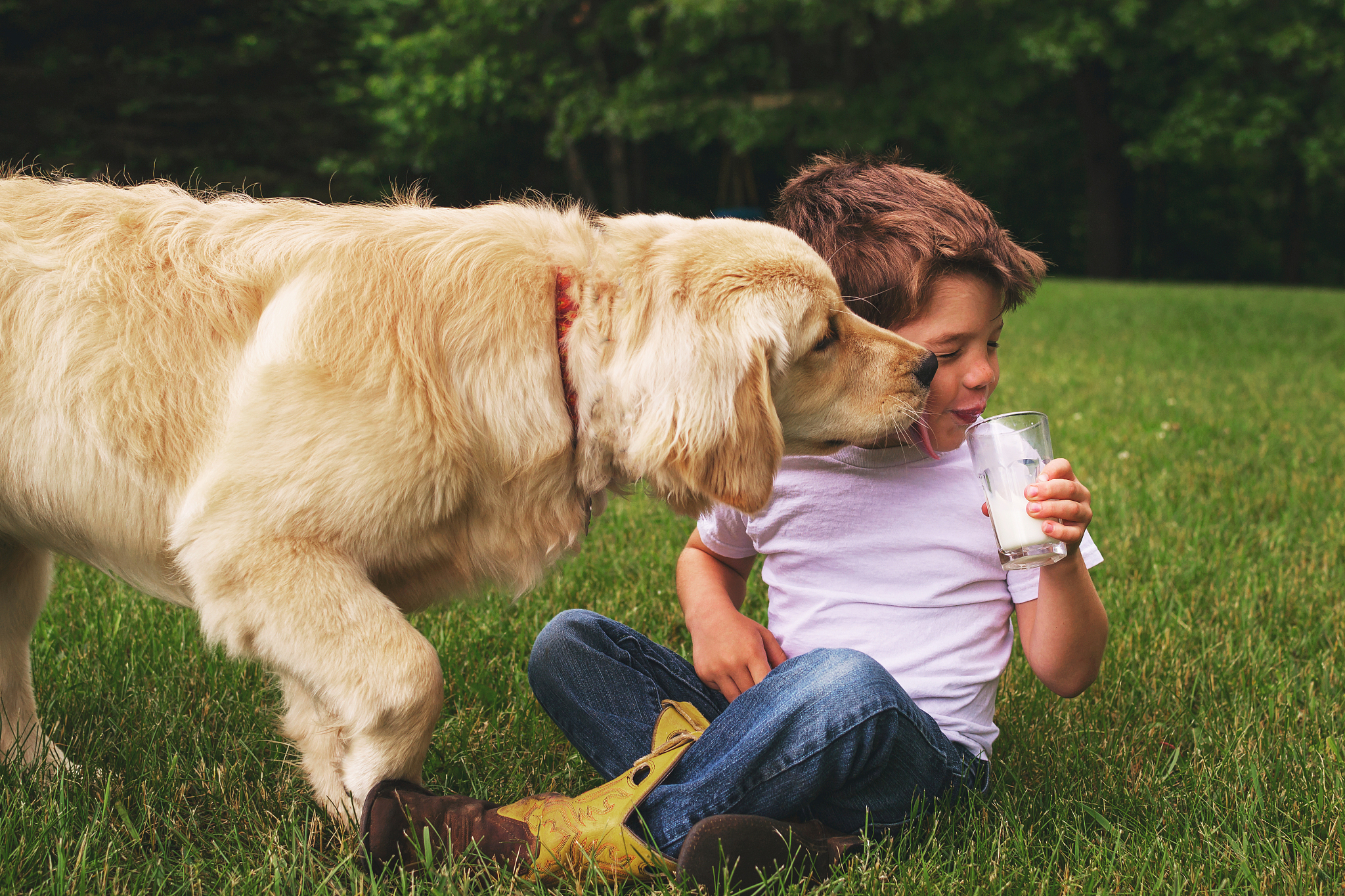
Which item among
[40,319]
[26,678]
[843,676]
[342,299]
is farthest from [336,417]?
[26,678]

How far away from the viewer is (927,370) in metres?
2.27

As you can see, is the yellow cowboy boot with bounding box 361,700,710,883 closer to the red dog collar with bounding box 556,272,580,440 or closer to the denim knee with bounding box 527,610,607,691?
the denim knee with bounding box 527,610,607,691

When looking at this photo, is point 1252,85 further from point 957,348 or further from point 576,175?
point 957,348

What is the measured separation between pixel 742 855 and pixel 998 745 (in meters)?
1.02

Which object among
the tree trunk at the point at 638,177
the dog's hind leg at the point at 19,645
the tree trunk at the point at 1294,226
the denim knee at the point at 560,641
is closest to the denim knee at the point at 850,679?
the denim knee at the point at 560,641

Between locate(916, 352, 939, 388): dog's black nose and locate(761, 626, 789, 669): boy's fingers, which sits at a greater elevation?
locate(916, 352, 939, 388): dog's black nose

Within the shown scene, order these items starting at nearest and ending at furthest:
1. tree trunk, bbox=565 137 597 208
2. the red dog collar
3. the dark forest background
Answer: the red dog collar < the dark forest background < tree trunk, bbox=565 137 597 208

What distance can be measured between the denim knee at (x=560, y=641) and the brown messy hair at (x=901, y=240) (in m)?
0.98

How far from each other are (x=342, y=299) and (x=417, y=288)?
5.6 inches

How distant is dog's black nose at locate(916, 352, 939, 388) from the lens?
226 centimetres

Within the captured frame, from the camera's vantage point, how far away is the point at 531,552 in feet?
7.22

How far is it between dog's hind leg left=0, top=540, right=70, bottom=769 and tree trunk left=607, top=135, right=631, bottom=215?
24356mm

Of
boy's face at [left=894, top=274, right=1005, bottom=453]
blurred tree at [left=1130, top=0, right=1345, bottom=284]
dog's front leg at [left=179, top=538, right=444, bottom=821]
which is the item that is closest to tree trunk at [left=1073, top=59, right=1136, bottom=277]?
blurred tree at [left=1130, top=0, right=1345, bottom=284]

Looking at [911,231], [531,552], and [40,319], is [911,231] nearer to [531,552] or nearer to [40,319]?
[531,552]
